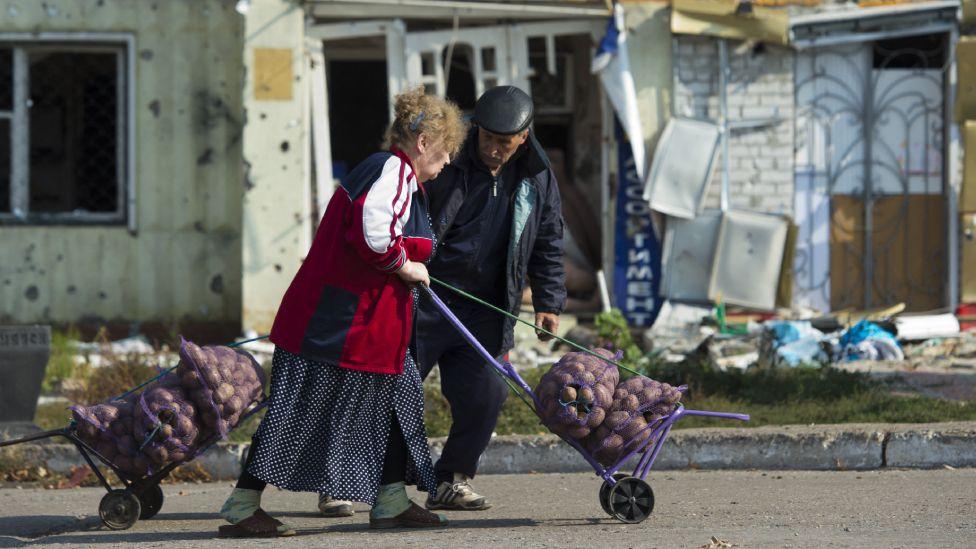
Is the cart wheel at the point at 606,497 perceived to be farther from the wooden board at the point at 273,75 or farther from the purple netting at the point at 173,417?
the wooden board at the point at 273,75

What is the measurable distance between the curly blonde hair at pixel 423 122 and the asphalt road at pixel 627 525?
145 cm

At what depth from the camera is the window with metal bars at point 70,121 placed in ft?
37.6

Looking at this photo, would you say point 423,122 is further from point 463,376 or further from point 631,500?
point 631,500

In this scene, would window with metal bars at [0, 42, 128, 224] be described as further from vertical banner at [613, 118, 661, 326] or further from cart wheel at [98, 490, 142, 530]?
cart wheel at [98, 490, 142, 530]

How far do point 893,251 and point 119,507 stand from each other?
8094mm

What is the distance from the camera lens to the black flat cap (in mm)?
5184

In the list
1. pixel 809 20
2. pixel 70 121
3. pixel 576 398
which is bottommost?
pixel 576 398

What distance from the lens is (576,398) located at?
493cm

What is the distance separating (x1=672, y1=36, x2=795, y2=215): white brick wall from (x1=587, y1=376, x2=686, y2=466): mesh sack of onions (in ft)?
21.0

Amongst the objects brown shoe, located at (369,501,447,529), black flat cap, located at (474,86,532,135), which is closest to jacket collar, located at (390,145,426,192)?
black flat cap, located at (474,86,532,135)

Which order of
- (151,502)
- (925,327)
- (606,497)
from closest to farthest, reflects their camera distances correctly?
(606,497), (151,502), (925,327)

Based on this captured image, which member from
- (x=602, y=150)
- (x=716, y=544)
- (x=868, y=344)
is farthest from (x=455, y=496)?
(x=602, y=150)

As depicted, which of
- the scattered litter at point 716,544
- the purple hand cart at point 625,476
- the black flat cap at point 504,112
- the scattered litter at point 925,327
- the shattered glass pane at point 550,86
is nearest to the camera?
the scattered litter at point 716,544

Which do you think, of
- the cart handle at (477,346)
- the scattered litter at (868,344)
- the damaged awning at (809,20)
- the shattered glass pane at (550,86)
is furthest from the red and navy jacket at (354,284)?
the shattered glass pane at (550,86)
